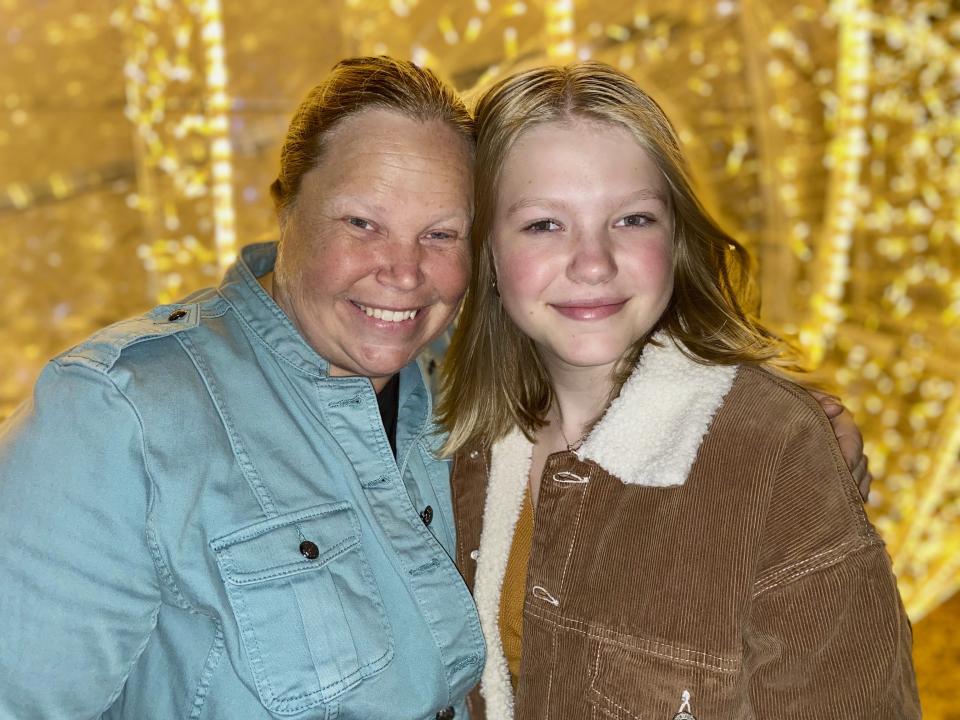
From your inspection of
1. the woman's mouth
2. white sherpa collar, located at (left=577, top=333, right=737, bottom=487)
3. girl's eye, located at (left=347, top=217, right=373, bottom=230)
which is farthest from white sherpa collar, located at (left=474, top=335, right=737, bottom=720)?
girl's eye, located at (left=347, top=217, right=373, bottom=230)

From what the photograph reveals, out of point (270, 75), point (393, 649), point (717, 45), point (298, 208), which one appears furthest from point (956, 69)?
point (393, 649)

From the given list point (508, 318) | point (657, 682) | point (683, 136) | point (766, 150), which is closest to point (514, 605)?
point (657, 682)

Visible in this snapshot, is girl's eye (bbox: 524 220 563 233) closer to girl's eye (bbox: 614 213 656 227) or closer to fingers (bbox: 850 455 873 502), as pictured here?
girl's eye (bbox: 614 213 656 227)

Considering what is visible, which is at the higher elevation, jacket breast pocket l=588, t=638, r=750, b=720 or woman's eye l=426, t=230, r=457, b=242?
woman's eye l=426, t=230, r=457, b=242

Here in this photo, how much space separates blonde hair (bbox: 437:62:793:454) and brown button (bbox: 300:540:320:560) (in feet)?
1.24

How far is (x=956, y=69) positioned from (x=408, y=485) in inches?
88.1

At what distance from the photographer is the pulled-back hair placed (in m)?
1.34

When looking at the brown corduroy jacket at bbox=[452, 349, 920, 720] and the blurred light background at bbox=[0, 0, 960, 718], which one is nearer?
the brown corduroy jacket at bbox=[452, 349, 920, 720]

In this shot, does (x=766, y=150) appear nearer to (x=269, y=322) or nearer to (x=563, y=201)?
(x=563, y=201)

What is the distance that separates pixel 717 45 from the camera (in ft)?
8.54

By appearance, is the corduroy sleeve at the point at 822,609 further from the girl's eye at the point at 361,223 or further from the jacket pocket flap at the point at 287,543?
the girl's eye at the point at 361,223

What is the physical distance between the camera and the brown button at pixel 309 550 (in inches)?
46.1

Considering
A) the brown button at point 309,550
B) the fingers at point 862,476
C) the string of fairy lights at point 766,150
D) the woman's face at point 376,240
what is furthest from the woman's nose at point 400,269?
the string of fairy lights at point 766,150

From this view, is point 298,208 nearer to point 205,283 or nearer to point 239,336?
point 239,336
